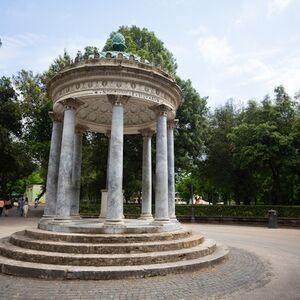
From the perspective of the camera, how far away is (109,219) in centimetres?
1110

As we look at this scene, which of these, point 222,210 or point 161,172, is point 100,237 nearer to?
point 161,172

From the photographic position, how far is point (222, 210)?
3200cm

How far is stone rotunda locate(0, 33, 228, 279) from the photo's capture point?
8.89 m

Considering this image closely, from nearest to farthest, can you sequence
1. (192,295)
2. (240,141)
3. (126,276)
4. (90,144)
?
1. (192,295)
2. (126,276)
3. (240,141)
4. (90,144)

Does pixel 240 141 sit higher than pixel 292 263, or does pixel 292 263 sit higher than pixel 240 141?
pixel 240 141

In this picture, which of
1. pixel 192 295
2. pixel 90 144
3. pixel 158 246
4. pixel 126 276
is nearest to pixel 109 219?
pixel 158 246

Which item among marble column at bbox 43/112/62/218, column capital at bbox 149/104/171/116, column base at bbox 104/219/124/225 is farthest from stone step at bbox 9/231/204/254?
column capital at bbox 149/104/171/116

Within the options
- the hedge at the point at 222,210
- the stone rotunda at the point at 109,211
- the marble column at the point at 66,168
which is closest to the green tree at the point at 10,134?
the hedge at the point at 222,210

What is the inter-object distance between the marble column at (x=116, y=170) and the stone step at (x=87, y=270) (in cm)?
266

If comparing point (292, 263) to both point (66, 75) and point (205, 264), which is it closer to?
point (205, 264)

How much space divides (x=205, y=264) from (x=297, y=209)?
73.1ft

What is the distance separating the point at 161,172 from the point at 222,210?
20938mm

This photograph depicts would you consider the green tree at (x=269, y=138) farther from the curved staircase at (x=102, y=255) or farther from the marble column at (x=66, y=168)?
the marble column at (x=66, y=168)

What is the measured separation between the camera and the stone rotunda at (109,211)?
8.89 meters
